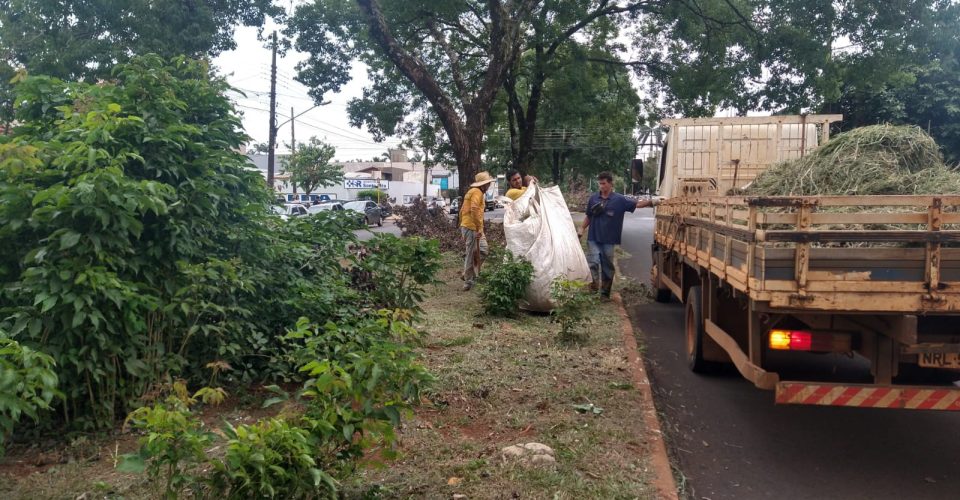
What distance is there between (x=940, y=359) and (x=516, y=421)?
97.9 inches

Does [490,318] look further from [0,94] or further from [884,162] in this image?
[0,94]

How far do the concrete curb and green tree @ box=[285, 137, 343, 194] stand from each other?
46.3m

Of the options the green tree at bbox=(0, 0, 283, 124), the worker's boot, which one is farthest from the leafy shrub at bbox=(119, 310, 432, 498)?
the green tree at bbox=(0, 0, 283, 124)

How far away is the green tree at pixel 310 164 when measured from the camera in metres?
52.8

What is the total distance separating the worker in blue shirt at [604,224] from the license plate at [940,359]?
5.36 metres

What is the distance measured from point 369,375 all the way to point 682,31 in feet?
49.7

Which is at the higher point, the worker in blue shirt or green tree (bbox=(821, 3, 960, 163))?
green tree (bbox=(821, 3, 960, 163))

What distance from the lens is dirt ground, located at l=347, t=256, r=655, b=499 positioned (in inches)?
146

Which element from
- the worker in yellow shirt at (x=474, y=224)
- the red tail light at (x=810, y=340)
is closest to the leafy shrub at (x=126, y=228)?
the red tail light at (x=810, y=340)

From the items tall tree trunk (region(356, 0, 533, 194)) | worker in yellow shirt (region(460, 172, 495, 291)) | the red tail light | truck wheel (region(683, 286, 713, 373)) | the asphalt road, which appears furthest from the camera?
tall tree trunk (region(356, 0, 533, 194))

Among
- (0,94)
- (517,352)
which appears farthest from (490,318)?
(0,94)

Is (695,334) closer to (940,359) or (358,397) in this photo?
(940,359)

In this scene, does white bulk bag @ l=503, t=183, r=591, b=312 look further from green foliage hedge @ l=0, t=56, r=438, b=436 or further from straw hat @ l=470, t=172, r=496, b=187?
green foliage hedge @ l=0, t=56, r=438, b=436

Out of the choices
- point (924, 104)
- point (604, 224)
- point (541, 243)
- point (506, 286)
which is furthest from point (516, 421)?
point (924, 104)
